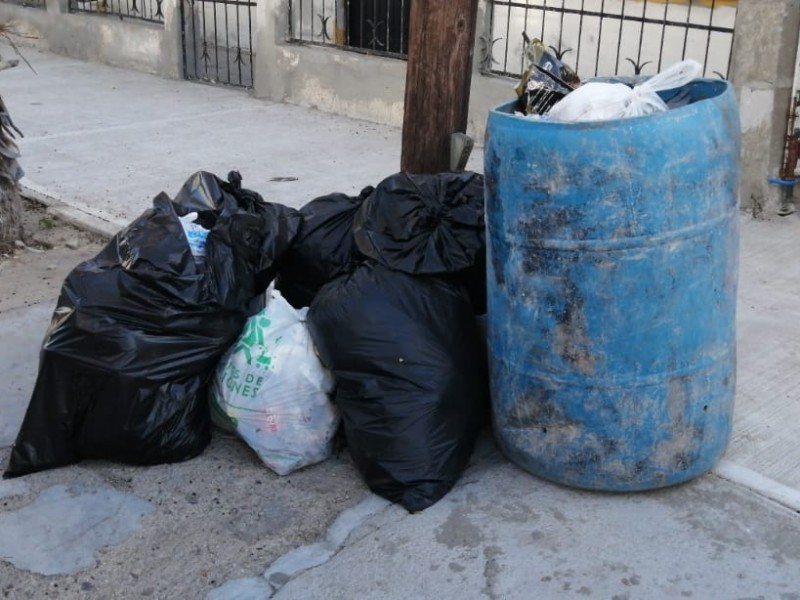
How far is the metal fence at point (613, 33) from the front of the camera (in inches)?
267

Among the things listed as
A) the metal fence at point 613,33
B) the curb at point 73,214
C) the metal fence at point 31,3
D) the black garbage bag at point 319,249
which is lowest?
the curb at point 73,214

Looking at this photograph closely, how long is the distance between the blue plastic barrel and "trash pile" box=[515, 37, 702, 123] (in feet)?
0.51

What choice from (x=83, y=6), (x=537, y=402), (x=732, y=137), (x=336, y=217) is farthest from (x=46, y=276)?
(x=83, y=6)

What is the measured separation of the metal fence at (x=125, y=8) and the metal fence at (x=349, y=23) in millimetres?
1869

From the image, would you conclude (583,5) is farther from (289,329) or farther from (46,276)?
(289,329)

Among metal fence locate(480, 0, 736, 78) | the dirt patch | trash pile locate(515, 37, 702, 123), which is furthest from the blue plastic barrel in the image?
metal fence locate(480, 0, 736, 78)

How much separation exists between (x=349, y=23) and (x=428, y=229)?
6960 millimetres

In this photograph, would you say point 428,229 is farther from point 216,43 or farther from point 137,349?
point 216,43

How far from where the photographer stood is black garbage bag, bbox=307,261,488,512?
122 inches

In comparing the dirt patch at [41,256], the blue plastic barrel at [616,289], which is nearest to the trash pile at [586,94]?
the blue plastic barrel at [616,289]

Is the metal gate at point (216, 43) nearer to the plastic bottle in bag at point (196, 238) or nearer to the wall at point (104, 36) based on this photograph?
the wall at point (104, 36)

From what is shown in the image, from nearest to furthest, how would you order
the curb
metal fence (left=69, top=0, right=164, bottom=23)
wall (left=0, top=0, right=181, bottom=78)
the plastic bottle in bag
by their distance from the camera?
the plastic bottle in bag
the curb
wall (left=0, top=0, right=181, bottom=78)
metal fence (left=69, top=0, right=164, bottom=23)

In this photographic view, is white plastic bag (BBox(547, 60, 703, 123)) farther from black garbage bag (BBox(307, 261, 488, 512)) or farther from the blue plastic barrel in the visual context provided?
black garbage bag (BBox(307, 261, 488, 512))

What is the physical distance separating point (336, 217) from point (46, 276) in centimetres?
218
